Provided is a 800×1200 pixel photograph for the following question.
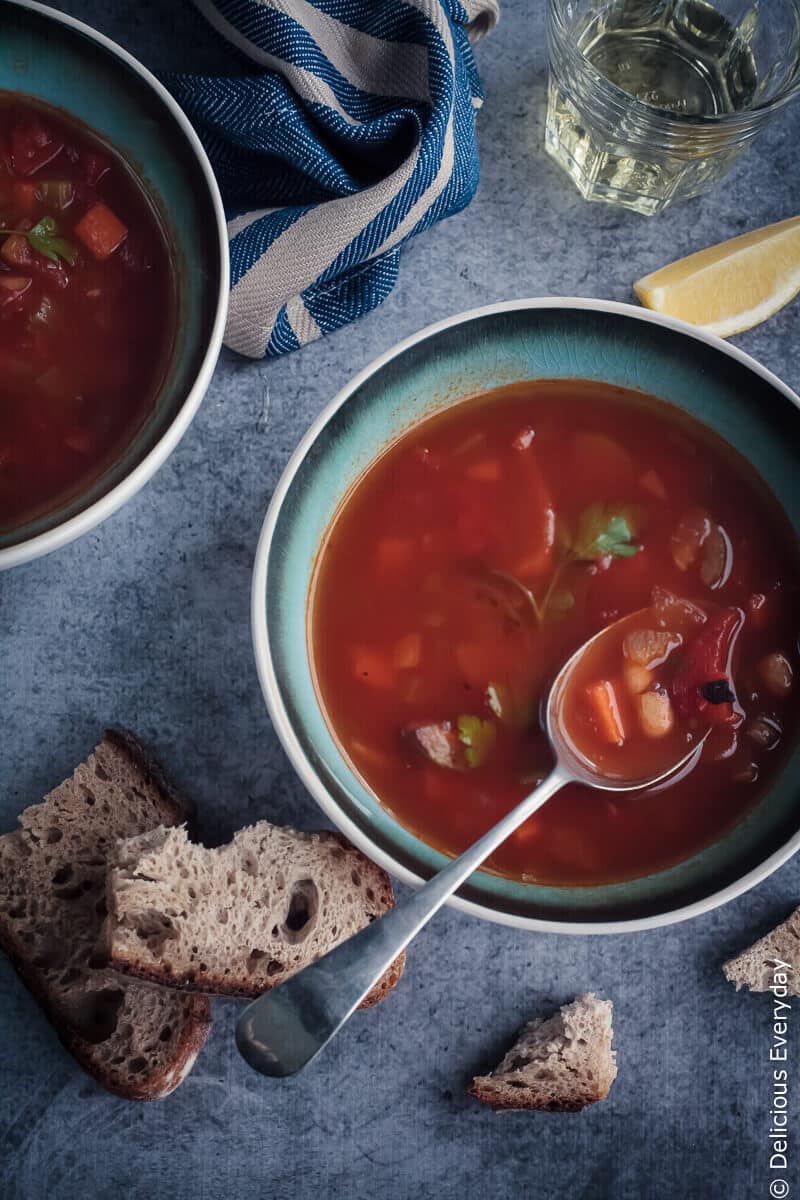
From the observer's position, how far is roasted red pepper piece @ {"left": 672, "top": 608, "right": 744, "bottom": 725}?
2.27m

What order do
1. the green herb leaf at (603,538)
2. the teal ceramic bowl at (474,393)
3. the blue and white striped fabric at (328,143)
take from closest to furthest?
the teal ceramic bowl at (474,393)
the green herb leaf at (603,538)
the blue and white striped fabric at (328,143)

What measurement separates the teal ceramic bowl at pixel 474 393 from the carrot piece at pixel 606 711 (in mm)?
307

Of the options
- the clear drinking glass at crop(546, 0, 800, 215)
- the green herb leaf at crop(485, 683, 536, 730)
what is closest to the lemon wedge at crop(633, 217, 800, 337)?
the clear drinking glass at crop(546, 0, 800, 215)

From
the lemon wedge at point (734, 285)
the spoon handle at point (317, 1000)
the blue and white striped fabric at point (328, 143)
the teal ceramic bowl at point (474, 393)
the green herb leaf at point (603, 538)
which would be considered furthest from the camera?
the lemon wedge at point (734, 285)

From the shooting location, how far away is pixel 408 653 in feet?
7.54

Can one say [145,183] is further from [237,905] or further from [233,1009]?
[233,1009]

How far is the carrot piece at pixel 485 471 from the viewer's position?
7.70ft

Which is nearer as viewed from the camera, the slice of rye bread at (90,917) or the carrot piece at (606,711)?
the carrot piece at (606,711)

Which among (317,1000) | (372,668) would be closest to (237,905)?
(317,1000)

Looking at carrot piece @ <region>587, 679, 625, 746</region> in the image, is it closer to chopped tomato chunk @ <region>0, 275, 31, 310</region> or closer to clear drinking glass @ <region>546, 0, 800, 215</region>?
clear drinking glass @ <region>546, 0, 800, 215</region>

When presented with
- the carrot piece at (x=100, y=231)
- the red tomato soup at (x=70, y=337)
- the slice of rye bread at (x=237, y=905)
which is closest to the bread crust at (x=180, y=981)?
the slice of rye bread at (x=237, y=905)

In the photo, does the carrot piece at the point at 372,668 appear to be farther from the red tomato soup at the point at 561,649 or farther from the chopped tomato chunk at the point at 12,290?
the chopped tomato chunk at the point at 12,290

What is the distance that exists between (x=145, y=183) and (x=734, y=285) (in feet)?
4.64

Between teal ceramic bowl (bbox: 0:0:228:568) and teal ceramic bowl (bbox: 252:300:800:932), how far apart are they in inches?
11.2
